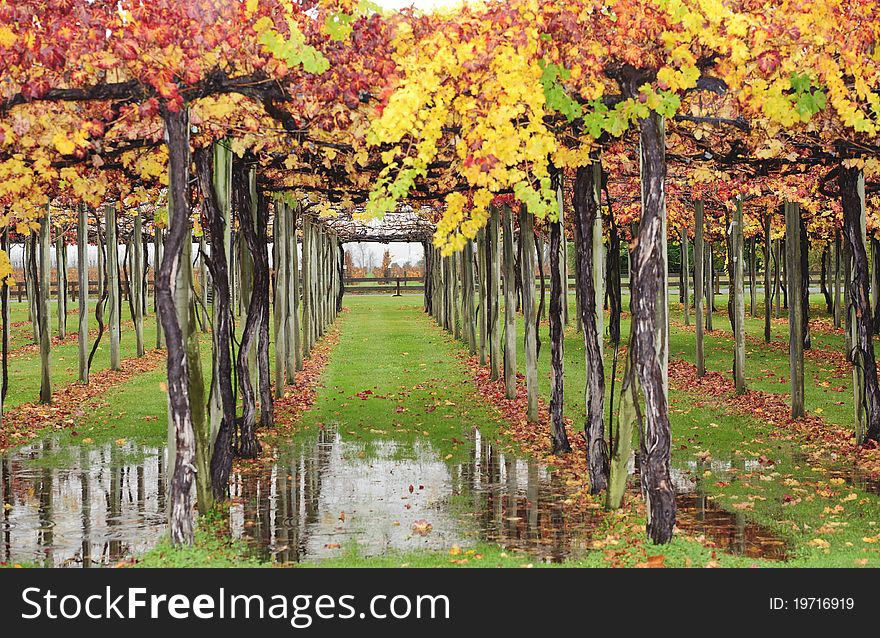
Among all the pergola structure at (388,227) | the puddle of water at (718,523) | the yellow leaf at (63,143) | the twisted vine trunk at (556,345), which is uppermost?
the pergola structure at (388,227)

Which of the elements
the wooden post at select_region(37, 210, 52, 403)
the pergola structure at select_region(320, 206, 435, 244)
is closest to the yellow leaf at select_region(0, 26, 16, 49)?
the wooden post at select_region(37, 210, 52, 403)

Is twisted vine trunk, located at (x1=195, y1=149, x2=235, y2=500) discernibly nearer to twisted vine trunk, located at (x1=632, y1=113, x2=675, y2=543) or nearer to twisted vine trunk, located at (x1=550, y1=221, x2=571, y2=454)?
twisted vine trunk, located at (x1=550, y1=221, x2=571, y2=454)

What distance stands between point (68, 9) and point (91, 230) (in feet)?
87.9

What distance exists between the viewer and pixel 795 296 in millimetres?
13547

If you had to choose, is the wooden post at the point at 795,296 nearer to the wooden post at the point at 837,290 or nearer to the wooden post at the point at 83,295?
the wooden post at the point at 83,295

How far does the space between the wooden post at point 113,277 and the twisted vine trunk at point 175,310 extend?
34.3 ft

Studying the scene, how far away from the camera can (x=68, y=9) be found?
24.7 feet

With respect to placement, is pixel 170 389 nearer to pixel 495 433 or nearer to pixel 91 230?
pixel 495 433

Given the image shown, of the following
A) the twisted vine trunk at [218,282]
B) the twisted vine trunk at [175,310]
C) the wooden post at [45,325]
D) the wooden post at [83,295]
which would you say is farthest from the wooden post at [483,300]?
the twisted vine trunk at [175,310]

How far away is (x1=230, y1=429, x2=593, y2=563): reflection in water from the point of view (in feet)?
26.9

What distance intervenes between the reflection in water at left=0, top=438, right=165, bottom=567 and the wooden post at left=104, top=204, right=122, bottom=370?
20.1 ft

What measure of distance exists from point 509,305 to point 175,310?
817 cm

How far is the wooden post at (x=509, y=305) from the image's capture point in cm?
1516

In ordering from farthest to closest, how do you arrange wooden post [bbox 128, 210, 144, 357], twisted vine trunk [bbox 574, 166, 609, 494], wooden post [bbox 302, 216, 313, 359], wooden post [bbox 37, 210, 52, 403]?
1. wooden post [bbox 128, 210, 144, 357]
2. wooden post [bbox 302, 216, 313, 359]
3. wooden post [bbox 37, 210, 52, 403]
4. twisted vine trunk [bbox 574, 166, 609, 494]
